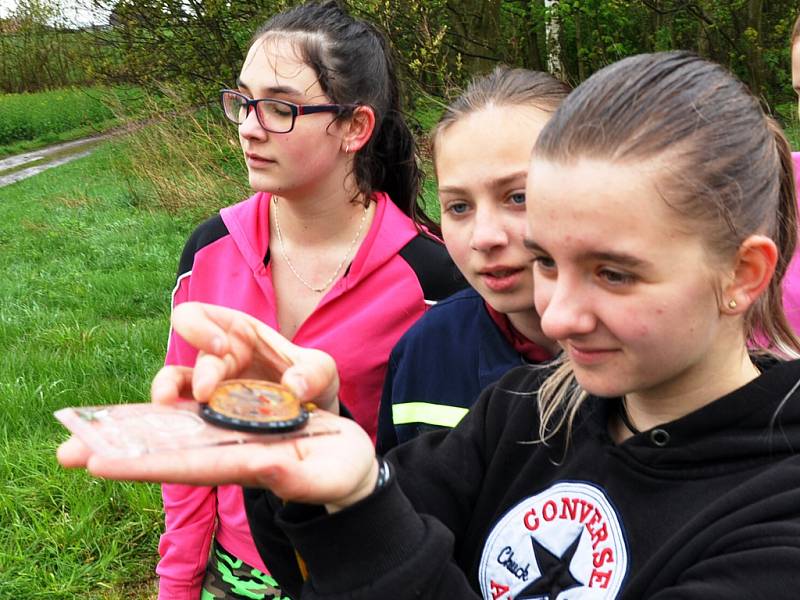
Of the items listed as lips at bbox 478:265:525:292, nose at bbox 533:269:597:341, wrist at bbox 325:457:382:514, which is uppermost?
Result: nose at bbox 533:269:597:341

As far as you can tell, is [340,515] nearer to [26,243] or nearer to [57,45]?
[26,243]

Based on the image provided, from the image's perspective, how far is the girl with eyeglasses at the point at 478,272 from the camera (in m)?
1.95

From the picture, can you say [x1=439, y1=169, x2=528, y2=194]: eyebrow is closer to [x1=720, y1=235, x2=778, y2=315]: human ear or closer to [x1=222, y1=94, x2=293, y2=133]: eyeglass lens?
[x1=720, y1=235, x2=778, y2=315]: human ear

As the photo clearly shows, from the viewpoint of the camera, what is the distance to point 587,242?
4.24ft

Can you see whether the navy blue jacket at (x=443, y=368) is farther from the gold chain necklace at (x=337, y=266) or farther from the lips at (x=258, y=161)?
the lips at (x=258, y=161)

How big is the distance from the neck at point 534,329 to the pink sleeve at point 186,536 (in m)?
1.02

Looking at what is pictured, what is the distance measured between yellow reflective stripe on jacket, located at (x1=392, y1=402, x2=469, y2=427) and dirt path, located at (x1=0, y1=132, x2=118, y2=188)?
68.6ft

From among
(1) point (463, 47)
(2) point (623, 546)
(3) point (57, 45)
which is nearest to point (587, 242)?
(2) point (623, 546)

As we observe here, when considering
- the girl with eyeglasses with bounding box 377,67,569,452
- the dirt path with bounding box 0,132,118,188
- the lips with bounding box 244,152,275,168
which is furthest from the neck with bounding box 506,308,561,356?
the dirt path with bounding box 0,132,118,188

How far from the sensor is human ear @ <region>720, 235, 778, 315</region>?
1.35 metres

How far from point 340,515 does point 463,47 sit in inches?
528

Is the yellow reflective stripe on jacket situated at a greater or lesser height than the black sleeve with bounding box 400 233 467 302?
lesser

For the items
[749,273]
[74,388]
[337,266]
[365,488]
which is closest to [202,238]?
[337,266]

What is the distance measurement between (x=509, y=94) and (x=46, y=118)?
35.3m
